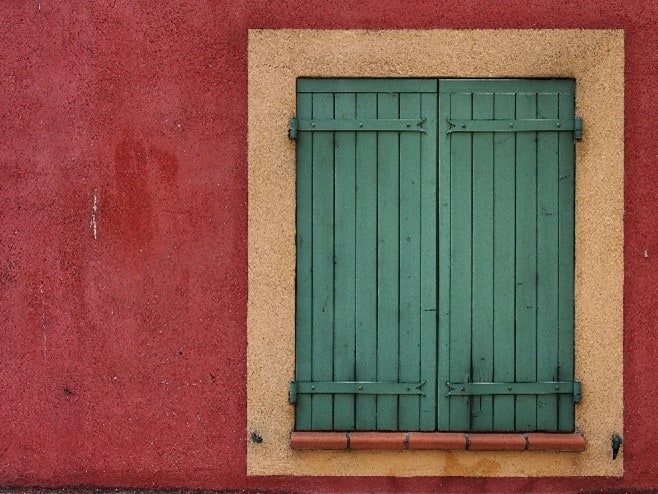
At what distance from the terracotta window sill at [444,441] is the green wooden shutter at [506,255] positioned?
0.07 metres

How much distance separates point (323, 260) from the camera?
153 inches

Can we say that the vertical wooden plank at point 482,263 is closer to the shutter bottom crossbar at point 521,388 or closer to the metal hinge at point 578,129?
the shutter bottom crossbar at point 521,388

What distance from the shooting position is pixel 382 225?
12.7 ft

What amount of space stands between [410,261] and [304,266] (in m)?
0.54

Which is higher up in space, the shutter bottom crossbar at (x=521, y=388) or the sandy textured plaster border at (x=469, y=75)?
the sandy textured plaster border at (x=469, y=75)

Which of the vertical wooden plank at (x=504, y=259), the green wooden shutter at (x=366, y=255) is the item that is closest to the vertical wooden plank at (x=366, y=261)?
the green wooden shutter at (x=366, y=255)

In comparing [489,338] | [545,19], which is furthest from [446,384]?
[545,19]

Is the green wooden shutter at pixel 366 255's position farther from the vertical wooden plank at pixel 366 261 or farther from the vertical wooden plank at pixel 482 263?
the vertical wooden plank at pixel 482 263

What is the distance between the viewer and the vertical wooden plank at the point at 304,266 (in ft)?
12.7

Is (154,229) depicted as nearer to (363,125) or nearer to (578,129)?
(363,125)

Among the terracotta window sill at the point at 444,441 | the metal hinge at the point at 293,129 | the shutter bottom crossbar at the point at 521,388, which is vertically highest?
the metal hinge at the point at 293,129

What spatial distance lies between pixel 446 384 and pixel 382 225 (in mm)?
881

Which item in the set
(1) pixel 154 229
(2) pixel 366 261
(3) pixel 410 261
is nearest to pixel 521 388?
(3) pixel 410 261

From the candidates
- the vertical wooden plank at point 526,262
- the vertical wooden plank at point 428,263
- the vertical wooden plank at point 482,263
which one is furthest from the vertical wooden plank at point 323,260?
the vertical wooden plank at point 526,262
